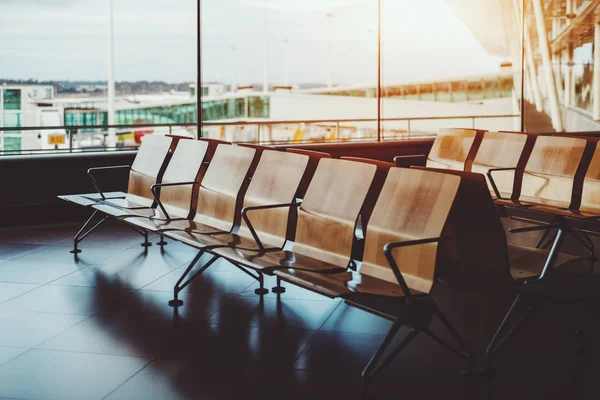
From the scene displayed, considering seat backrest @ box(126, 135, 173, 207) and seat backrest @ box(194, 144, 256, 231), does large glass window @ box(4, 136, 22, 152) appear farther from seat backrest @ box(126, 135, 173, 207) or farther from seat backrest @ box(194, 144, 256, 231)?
seat backrest @ box(194, 144, 256, 231)

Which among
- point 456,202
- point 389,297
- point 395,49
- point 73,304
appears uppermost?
point 395,49

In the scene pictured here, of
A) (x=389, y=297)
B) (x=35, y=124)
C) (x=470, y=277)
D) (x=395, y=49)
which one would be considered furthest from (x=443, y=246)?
(x=395, y=49)

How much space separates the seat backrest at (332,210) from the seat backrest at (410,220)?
0.14 m

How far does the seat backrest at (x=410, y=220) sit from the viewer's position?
3.17 metres

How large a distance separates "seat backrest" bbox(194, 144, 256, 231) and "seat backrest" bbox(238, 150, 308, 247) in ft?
0.52

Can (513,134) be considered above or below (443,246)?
above

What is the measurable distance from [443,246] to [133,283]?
2.34 m

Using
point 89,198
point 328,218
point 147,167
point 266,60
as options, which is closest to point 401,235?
point 328,218

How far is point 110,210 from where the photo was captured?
5.38 m

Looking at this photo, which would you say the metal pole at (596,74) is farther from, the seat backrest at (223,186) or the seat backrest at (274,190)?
the seat backrest at (274,190)

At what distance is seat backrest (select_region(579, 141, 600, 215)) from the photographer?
16.9ft

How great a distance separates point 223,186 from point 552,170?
2546 millimetres

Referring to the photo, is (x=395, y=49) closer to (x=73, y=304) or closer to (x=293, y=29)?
(x=293, y=29)

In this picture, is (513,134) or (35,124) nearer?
(513,134)
